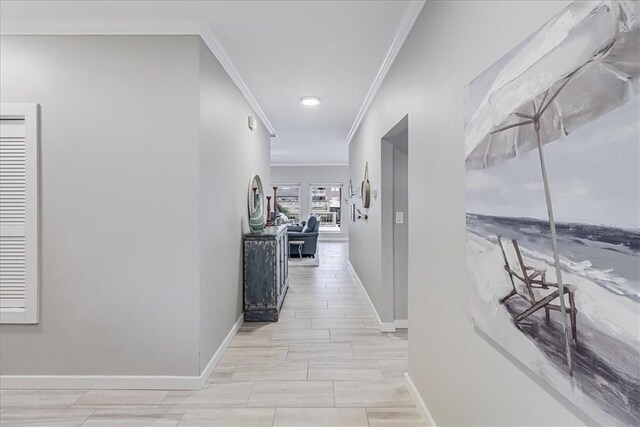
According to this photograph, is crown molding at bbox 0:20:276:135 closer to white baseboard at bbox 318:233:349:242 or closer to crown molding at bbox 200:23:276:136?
crown molding at bbox 200:23:276:136

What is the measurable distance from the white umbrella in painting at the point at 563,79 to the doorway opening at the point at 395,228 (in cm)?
236

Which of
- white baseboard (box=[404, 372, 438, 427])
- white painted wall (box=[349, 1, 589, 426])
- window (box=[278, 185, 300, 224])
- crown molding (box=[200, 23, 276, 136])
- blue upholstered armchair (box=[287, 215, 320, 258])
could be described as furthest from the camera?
window (box=[278, 185, 300, 224])

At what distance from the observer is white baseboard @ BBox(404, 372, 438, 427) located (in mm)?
2014

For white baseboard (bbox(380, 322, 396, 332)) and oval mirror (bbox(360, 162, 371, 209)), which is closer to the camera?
white baseboard (bbox(380, 322, 396, 332))

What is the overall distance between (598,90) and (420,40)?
1.61 metres

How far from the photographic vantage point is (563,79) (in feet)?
2.86

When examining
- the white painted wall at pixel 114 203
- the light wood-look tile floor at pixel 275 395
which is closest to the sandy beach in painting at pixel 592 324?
the light wood-look tile floor at pixel 275 395

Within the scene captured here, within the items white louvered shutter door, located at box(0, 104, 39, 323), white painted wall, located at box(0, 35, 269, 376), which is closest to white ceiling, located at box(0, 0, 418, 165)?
white painted wall, located at box(0, 35, 269, 376)

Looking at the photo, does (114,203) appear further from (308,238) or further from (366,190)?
(308,238)

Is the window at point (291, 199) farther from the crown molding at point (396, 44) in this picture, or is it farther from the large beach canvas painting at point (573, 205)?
the large beach canvas painting at point (573, 205)

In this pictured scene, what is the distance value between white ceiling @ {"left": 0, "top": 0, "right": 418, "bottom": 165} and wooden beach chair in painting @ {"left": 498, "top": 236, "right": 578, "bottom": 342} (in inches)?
72.1

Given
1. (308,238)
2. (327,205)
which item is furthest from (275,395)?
(327,205)

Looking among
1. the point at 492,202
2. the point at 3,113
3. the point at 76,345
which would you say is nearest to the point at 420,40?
the point at 492,202

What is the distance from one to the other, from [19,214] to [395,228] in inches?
120
